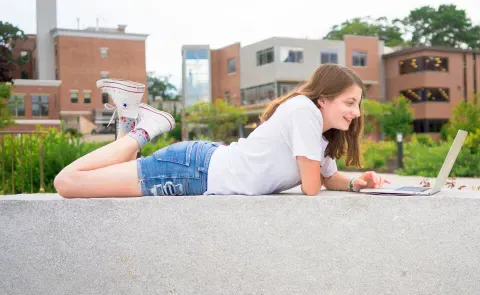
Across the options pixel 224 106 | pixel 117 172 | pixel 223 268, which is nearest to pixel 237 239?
pixel 223 268

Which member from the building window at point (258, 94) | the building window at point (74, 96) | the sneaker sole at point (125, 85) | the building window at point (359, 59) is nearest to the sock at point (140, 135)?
the sneaker sole at point (125, 85)

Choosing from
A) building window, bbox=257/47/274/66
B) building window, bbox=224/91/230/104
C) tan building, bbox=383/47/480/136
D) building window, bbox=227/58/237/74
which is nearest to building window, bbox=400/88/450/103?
tan building, bbox=383/47/480/136

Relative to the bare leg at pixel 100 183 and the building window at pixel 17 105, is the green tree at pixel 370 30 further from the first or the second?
the bare leg at pixel 100 183

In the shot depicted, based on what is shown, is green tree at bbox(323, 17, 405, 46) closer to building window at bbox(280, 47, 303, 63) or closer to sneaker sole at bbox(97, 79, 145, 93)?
building window at bbox(280, 47, 303, 63)

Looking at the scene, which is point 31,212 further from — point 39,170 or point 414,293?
point 39,170

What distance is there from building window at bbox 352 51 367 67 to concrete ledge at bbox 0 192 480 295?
42.8 metres

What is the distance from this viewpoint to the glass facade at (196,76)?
4900 cm

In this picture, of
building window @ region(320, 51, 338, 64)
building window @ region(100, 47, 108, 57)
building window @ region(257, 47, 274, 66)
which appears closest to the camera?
building window @ region(257, 47, 274, 66)

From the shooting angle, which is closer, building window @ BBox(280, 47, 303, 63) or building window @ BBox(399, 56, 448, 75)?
building window @ BBox(399, 56, 448, 75)

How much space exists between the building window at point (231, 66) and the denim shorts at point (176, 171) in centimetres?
4448

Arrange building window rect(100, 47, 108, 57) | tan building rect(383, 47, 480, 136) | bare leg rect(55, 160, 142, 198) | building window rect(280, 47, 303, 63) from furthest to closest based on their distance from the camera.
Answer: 1. building window rect(100, 47, 108, 57)
2. building window rect(280, 47, 303, 63)
3. tan building rect(383, 47, 480, 136)
4. bare leg rect(55, 160, 142, 198)

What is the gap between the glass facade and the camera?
4900 cm

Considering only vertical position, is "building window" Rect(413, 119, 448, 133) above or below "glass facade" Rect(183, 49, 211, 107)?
below

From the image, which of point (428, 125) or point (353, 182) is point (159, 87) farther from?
point (353, 182)
